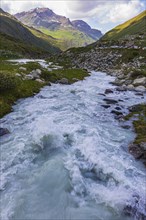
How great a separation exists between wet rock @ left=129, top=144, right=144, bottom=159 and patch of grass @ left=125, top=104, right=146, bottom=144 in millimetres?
901

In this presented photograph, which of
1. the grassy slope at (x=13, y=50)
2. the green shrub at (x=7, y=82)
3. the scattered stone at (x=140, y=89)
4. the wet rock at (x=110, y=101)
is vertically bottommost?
the grassy slope at (x=13, y=50)

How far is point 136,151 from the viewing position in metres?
15.7

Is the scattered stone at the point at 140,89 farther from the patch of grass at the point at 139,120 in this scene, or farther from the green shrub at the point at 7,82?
the green shrub at the point at 7,82

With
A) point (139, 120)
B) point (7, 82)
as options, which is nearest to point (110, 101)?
point (139, 120)

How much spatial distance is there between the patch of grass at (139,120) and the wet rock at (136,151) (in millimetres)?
901

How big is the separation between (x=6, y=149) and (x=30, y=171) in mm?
3083

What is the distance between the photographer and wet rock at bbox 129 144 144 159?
15219mm

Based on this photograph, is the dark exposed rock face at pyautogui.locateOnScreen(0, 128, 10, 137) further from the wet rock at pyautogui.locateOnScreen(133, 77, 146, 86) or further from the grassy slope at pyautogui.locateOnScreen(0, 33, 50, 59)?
the grassy slope at pyautogui.locateOnScreen(0, 33, 50, 59)

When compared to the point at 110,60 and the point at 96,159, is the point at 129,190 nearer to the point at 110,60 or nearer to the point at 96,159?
the point at 96,159

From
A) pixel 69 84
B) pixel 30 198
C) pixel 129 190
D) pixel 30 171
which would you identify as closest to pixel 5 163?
pixel 30 171

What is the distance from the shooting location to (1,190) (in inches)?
Answer: 461

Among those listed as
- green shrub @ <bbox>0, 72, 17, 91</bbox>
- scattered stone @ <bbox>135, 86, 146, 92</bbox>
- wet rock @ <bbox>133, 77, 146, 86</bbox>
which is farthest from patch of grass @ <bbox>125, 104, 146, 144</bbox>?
green shrub @ <bbox>0, 72, 17, 91</bbox>

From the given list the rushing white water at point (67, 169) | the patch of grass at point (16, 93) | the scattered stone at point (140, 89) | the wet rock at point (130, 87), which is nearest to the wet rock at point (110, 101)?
the rushing white water at point (67, 169)

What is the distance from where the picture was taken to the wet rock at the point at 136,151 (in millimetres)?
15219
